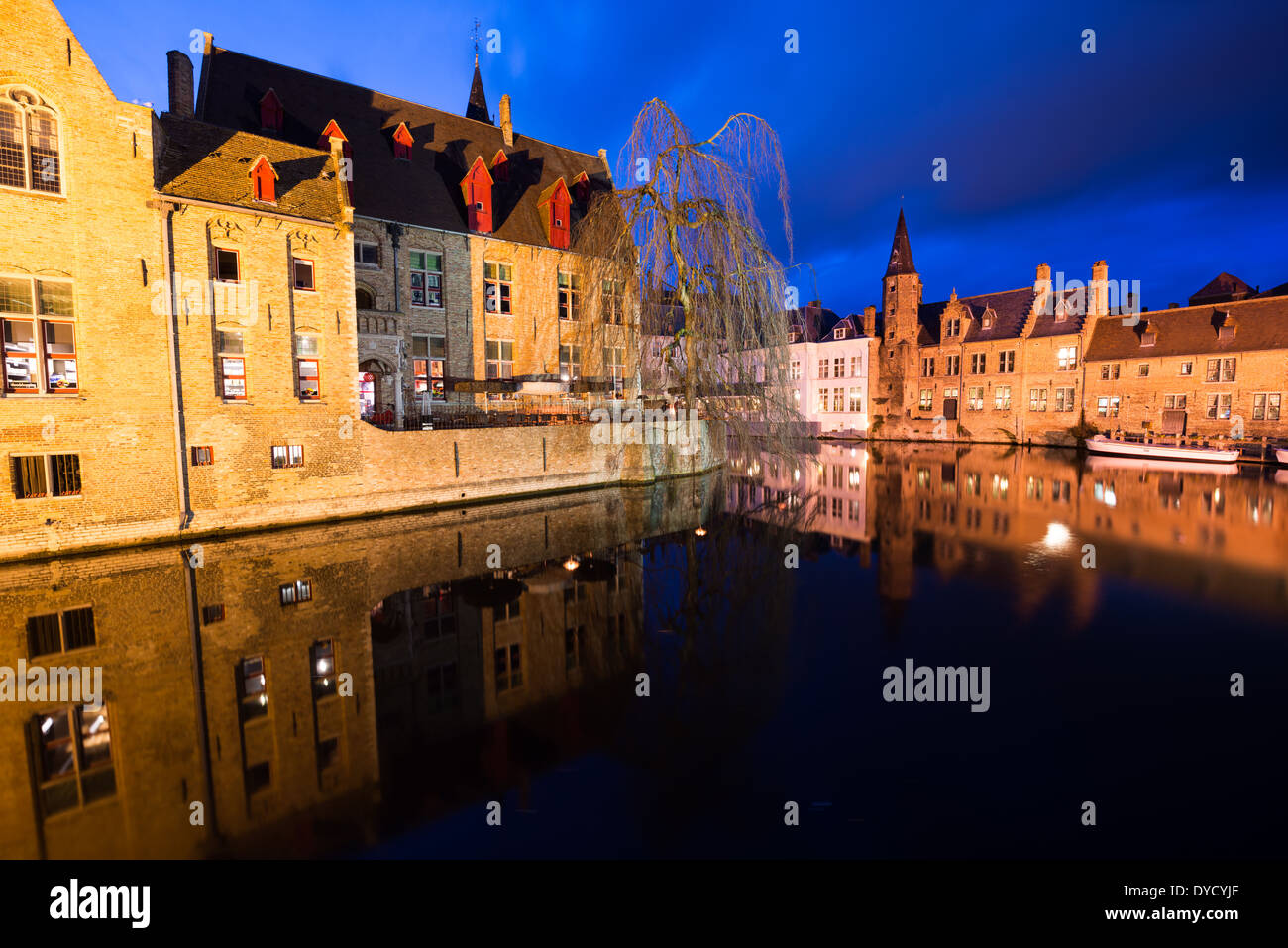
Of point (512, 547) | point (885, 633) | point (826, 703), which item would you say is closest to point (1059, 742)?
point (826, 703)

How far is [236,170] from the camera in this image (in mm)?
14039

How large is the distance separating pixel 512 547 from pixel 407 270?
46.3ft

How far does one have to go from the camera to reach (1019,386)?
39.9 meters

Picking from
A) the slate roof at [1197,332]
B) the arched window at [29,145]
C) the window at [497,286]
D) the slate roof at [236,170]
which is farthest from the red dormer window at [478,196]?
the slate roof at [1197,332]

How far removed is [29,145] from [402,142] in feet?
45.5

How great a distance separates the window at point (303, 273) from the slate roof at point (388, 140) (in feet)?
21.0

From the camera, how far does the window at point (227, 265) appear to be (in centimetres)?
1376

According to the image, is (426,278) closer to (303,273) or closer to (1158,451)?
(303,273)

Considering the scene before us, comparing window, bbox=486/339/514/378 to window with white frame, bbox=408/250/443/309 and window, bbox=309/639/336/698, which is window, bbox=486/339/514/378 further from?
window, bbox=309/639/336/698

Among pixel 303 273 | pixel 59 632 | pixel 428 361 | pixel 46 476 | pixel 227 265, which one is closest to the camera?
pixel 59 632

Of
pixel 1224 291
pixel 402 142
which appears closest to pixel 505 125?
pixel 402 142

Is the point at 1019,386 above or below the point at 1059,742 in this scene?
above

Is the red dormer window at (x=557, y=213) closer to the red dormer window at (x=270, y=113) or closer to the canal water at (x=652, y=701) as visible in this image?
the red dormer window at (x=270, y=113)
